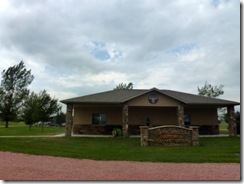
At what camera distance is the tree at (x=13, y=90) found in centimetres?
3762

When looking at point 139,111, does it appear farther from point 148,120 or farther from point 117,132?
point 117,132

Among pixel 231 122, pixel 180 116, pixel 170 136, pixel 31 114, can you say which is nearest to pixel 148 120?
pixel 180 116

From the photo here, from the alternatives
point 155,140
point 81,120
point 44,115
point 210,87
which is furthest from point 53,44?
point 210,87

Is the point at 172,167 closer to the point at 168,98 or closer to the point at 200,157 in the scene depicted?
the point at 200,157

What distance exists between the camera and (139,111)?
72.5 feet

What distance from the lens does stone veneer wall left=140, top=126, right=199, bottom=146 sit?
14.7 m

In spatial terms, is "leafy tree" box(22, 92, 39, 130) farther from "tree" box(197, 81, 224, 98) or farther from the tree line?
"tree" box(197, 81, 224, 98)

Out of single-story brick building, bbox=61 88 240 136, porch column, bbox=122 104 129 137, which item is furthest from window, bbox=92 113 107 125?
porch column, bbox=122 104 129 137

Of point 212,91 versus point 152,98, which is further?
point 212,91

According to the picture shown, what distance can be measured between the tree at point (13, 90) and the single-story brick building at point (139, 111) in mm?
20363

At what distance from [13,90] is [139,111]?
84.2ft

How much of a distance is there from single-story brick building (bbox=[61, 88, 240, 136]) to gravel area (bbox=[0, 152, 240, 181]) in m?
10.2

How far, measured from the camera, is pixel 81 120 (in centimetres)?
2156

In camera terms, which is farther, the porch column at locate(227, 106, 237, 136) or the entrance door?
the entrance door
